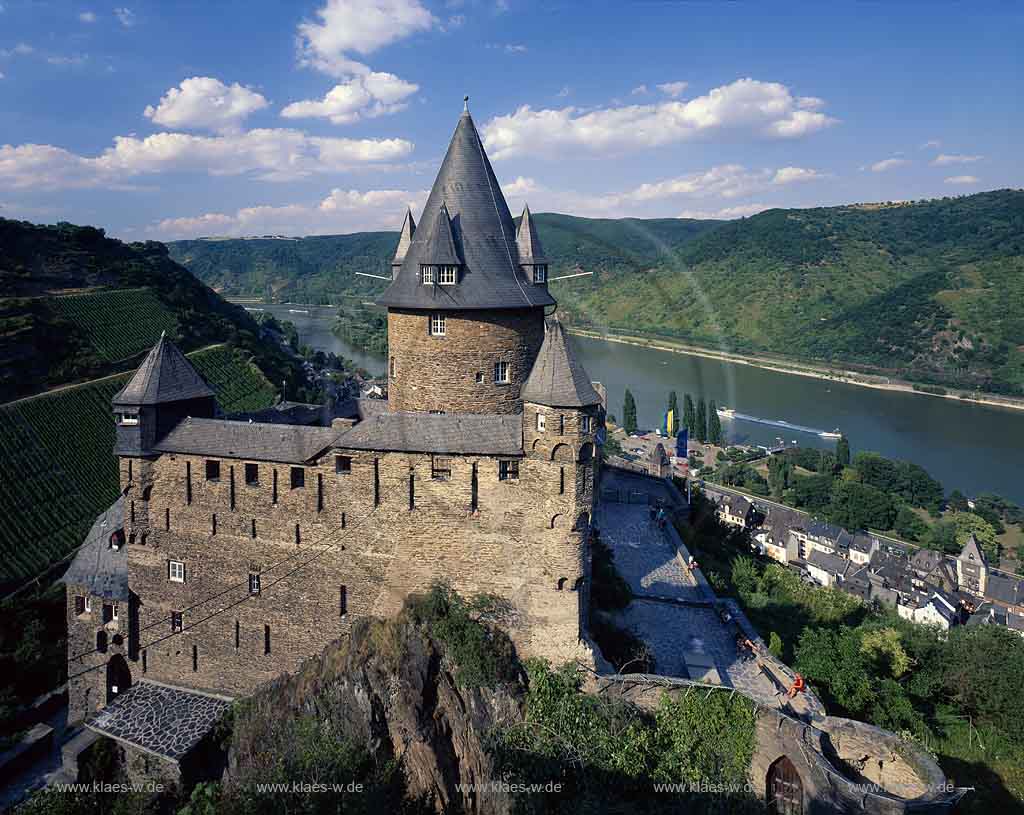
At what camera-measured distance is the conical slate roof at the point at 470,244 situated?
18328 millimetres

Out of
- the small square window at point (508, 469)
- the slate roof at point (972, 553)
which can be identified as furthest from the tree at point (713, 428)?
the small square window at point (508, 469)

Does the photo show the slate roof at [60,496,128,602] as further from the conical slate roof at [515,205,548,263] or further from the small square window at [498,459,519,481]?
the conical slate roof at [515,205,548,263]

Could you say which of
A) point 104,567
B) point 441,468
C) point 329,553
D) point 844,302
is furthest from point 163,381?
point 844,302

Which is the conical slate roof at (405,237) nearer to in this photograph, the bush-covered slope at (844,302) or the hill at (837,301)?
the hill at (837,301)

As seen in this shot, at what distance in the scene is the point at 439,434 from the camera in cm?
1573

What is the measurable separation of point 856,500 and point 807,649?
59.1 m

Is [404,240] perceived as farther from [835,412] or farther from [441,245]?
[835,412]

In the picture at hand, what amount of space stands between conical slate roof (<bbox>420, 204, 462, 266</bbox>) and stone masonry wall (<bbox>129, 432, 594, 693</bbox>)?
5.37 metres

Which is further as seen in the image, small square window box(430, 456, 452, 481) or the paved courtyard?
the paved courtyard

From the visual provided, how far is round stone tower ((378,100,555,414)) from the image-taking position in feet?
60.1

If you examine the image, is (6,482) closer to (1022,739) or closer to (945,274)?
(1022,739)

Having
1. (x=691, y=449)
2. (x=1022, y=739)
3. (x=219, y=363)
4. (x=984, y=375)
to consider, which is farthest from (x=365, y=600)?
(x=984, y=375)

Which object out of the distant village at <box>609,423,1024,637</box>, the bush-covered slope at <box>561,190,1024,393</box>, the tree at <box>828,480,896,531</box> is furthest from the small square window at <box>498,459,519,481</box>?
the bush-covered slope at <box>561,190,1024,393</box>

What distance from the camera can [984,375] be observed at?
115438 mm
